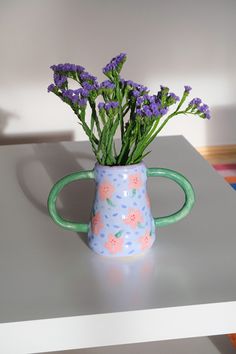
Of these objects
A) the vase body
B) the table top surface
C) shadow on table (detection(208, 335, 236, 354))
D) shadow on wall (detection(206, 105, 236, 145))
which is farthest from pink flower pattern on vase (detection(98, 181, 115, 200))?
shadow on wall (detection(206, 105, 236, 145))

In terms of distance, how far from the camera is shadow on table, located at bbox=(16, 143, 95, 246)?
112 cm

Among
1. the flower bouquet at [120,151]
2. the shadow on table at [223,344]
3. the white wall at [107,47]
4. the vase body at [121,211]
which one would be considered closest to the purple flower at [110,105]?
the flower bouquet at [120,151]

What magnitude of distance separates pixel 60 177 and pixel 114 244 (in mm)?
518

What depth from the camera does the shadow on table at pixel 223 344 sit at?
4.25 feet

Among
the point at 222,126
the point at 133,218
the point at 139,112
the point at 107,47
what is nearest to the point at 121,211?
the point at 133,218

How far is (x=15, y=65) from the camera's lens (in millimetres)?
2795

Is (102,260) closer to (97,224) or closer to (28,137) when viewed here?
(97,224)

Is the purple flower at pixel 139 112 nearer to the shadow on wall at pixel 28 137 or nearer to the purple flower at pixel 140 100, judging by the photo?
the purple flower at pixel 140 100

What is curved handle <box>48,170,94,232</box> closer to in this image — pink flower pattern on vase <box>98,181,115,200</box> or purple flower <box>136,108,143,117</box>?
pink flower pattern on vase <box>98,181,115,200</box>

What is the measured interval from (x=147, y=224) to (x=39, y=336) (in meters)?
0.25

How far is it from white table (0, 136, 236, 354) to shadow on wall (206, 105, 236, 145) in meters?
1.82

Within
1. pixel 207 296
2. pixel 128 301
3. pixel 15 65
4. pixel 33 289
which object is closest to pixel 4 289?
pixel 33 289

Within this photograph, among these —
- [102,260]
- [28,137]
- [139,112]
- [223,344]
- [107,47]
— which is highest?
[139,112]

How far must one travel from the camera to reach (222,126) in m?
3.00
